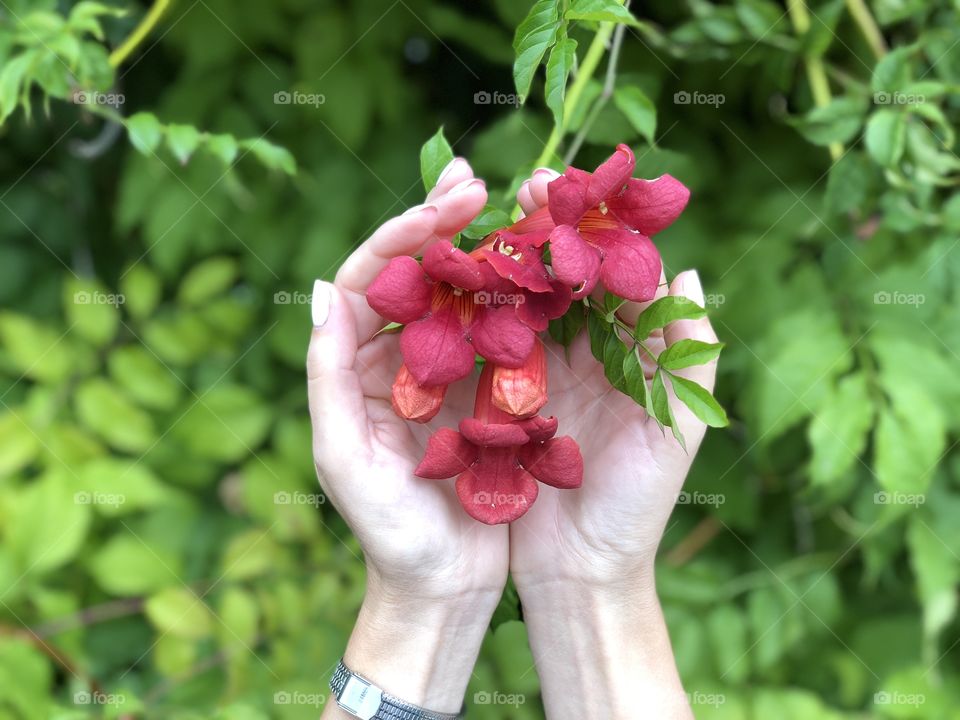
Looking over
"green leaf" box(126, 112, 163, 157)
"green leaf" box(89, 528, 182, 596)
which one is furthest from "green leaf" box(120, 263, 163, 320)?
"green leaf" box(126, 112, 163, 157)

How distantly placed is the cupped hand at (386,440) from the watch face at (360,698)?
0.13 metres

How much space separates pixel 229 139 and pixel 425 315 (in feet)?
1.79

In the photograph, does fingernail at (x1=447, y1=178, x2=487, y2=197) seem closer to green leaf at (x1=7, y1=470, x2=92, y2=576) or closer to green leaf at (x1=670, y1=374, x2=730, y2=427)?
green leaf at (x1=670, y1=374, x2=730, y2=427)

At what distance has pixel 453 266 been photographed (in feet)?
2.87

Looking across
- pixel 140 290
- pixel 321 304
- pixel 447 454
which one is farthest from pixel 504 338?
pixel 140 290

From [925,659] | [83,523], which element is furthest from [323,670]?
[925,659]

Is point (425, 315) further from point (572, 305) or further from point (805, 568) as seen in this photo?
point (805, 568)

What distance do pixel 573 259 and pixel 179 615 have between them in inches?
56.6

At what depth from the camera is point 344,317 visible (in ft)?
3.49

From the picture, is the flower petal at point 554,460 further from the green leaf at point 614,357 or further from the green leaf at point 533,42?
the green leaf at point 533,42

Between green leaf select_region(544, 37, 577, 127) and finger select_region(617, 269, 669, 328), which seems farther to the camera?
finger select_region(617, 269, 669, 328)

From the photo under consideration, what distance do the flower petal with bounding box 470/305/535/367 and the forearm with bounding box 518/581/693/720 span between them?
44 cm

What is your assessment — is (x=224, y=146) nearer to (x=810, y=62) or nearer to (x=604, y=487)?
(x=604, y=487)

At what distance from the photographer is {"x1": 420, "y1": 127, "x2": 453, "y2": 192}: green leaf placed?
1.07m
